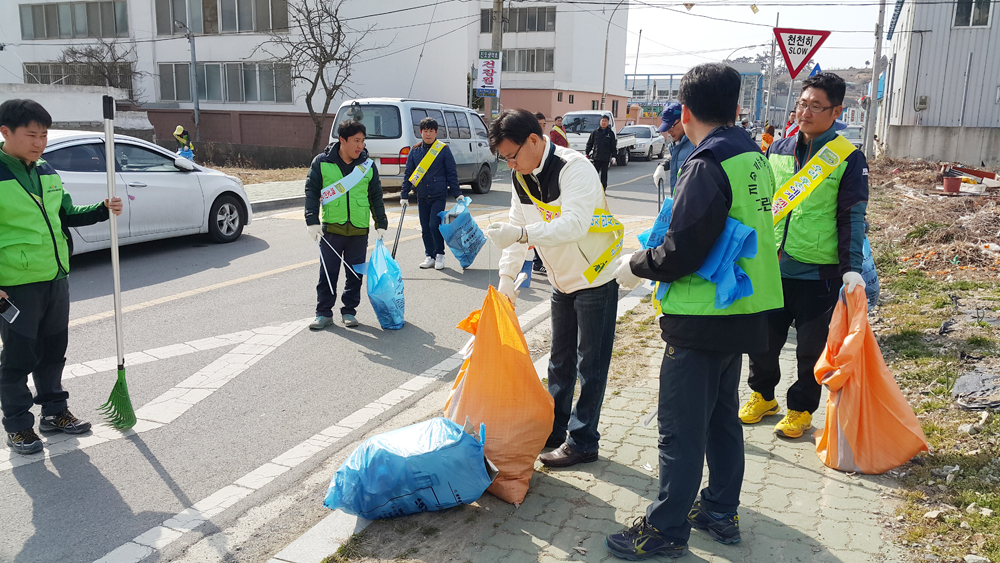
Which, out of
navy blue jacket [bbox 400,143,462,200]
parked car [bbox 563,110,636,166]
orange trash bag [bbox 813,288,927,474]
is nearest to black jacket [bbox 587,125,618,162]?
navy blue jacket [bbox 400,143,462,200]

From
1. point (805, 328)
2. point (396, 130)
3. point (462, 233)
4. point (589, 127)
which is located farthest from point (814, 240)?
point (589, 127)

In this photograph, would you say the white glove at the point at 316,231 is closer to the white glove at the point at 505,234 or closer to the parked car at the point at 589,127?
the white glove at the point at 505,234

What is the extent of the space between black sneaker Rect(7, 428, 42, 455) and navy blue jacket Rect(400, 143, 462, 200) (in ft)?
17.5

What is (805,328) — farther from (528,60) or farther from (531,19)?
(531,19)

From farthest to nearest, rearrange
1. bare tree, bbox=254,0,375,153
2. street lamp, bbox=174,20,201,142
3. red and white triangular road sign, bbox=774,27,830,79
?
street lamp, bbox=174,20,201,142 < bare tree, bbox=254,0,375,153 < red and white triangular road sign, bbox=774,27,830,79

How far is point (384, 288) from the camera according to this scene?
6117 mm

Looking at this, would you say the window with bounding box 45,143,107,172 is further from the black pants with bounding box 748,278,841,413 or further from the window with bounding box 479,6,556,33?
the window with bounding box 479,6,556,33

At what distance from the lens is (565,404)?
12.5 ft

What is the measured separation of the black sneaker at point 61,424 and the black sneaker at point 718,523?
11.3 ft

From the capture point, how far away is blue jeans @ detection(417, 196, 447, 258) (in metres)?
8.84

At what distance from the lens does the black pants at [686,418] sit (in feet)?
8.80

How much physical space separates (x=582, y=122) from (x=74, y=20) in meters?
25.0

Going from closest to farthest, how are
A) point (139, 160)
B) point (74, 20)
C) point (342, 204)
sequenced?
point (342, 204), point (139, 160), point (74, 20)

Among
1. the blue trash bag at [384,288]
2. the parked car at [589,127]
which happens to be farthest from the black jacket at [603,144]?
the blue trash bag at [384,288]
